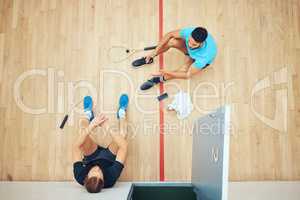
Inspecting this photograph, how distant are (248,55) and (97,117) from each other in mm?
1726

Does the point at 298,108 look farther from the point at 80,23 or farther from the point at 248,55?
the point at 80,23

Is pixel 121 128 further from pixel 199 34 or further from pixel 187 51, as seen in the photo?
pixel 199 34

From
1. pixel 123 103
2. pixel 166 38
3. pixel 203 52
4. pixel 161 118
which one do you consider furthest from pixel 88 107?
pixel 203 52

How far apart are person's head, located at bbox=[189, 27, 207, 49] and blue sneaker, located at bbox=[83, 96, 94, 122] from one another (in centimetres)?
119

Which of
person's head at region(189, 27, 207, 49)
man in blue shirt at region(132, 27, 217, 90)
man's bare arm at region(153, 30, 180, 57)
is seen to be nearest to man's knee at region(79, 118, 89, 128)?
man in blue shirt at region(132, 27, 217, 90)

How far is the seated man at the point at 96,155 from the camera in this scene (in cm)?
228

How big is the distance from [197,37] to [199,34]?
39 millimetres

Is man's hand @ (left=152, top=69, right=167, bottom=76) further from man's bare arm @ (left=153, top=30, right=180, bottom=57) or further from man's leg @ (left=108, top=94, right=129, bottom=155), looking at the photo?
man's leg @ (left=108, top=94, right=129, bottom=155)

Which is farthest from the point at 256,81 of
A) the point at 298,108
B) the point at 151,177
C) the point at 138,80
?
the point at 151,177

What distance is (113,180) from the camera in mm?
2416

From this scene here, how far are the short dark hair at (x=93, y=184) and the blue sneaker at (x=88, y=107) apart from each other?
777 millimetres

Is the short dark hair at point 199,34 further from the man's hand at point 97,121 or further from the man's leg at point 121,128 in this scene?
the man's hand at point 97,121

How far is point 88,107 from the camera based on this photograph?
293cm

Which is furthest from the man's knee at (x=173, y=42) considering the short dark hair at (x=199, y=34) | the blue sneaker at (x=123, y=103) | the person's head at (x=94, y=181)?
the person's head at (x=94, y=181)
